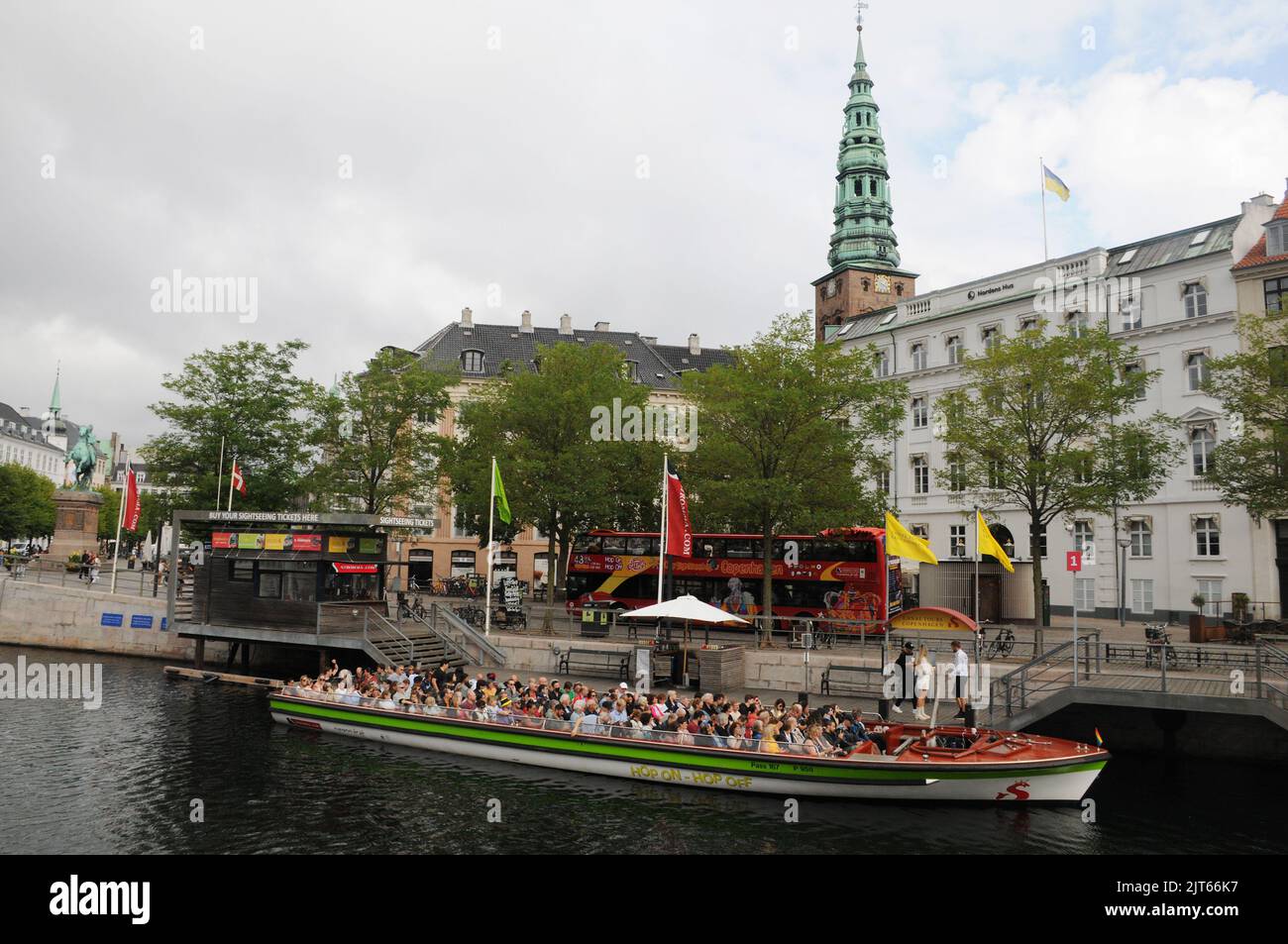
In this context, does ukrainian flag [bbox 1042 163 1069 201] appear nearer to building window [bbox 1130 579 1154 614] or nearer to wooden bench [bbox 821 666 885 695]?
building window [bbox 1130 579 1154 614]

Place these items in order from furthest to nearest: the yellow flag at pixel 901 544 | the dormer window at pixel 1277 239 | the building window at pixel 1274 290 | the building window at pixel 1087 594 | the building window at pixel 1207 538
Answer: the building window at pixel 1087 594
the building window at pixel 1207 538
the dormer window at pixel 1277 239
the building window at pixel 1274 290
the yellow flag at pixel 901 544

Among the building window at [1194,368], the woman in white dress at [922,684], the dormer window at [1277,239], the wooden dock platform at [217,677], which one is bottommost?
the wooden dock platform at [217,677]

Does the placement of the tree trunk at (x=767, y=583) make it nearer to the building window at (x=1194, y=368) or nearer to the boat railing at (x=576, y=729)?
the boat railing at (x=576, y=729)

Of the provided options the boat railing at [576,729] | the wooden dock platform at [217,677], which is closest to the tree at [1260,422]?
the boat railing at [576,729]

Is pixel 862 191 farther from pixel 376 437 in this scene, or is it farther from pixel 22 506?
pixel 22 506

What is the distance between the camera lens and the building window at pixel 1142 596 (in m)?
43.3

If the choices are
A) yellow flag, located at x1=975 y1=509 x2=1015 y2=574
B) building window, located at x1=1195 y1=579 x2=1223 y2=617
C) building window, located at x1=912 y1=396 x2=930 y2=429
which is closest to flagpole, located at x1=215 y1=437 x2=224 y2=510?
yellow flag, located at x1=975 y1=509 x2=1015 y2=574

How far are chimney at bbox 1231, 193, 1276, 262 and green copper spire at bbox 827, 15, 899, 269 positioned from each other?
1143 inches

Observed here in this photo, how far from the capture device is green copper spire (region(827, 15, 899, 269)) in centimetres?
6981

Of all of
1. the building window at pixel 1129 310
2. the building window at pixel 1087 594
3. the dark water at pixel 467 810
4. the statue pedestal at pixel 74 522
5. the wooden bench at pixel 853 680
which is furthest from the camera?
the statue pedestal at pixel 74 522

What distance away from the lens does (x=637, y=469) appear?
4428 centimetres

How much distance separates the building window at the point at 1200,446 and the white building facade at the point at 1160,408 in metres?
0.05

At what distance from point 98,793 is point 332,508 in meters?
28.1
